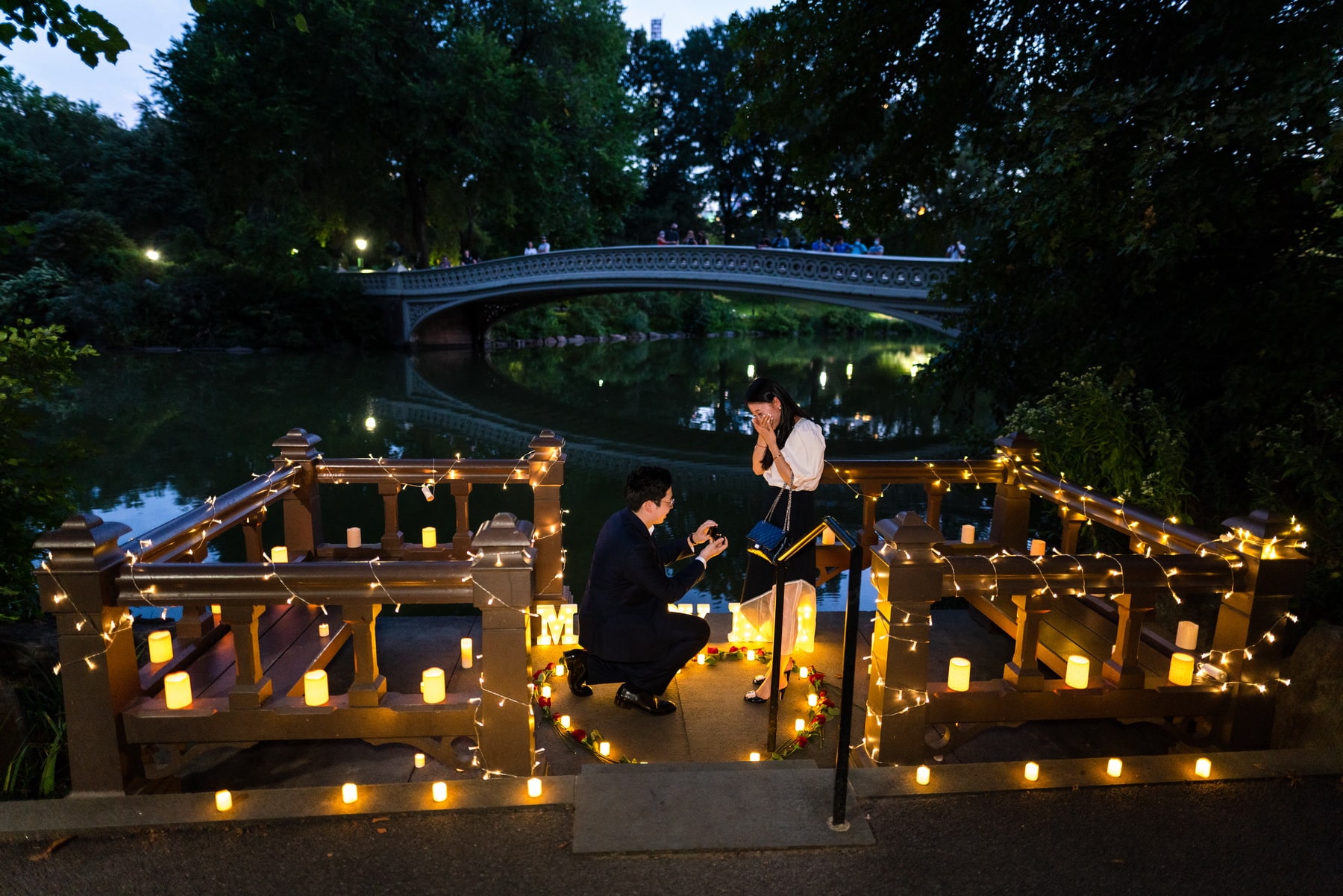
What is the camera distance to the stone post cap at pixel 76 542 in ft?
9.81

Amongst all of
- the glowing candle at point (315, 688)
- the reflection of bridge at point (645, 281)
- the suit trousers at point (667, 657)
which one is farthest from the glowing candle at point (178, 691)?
the reflection of bridge at point (645, 281)

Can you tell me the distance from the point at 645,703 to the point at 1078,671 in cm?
209

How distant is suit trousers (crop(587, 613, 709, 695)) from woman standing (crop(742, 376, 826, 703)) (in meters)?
0.48

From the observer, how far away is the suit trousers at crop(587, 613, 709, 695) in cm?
423

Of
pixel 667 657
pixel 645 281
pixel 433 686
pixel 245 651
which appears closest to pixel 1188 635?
pixel 667 657

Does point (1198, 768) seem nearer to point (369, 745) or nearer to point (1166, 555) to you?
point (1166, 555)

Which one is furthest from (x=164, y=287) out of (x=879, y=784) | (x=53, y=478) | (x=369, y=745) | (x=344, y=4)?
(x=879, y=784)

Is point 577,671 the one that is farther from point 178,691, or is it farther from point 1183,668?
point 1183,668

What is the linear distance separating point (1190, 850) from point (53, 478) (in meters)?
6.15

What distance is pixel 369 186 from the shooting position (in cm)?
Answer: 3288

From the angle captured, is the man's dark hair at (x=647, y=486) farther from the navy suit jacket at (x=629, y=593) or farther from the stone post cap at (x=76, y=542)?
the stone post cap at (x=76, y=542)

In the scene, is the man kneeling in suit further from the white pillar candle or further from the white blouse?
the white pillar candle

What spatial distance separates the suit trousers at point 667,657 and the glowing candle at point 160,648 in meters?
2.06

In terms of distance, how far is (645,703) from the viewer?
14.0 feet
